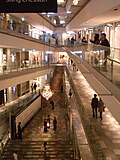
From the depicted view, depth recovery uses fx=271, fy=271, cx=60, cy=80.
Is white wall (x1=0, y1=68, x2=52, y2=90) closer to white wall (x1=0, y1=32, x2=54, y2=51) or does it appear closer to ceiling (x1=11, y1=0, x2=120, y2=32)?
white wall (x1=0, y1=32, x2=54, y2=51)

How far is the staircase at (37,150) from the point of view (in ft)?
40.1

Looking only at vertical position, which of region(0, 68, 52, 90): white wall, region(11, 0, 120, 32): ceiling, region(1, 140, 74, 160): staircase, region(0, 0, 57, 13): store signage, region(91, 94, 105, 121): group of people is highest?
region(11, 0, 120, 32): ceiling

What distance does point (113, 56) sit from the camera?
22.4 ft

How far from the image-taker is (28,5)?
5.65 meters

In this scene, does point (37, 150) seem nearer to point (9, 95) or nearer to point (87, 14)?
point (87, 14)

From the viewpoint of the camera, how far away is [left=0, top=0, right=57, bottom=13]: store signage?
558 cm

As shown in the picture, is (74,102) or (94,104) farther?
(74,102)

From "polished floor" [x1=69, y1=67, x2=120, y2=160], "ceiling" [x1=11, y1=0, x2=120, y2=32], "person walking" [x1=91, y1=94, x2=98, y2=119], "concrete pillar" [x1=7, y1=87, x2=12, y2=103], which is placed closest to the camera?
"polished floor" [x1=69, y1=67, x2=120, y2=160]

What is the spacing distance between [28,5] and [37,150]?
8.67 meters

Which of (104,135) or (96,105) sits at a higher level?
(96,105)

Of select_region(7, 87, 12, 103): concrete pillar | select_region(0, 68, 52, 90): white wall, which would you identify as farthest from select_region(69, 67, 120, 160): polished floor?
select_region(7, 87, 12, 103): concrete pillar

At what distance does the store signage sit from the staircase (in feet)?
26.7

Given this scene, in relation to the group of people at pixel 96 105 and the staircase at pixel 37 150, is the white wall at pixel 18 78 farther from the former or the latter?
the group of people at pixel 96 105

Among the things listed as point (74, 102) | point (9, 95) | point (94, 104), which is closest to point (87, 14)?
point (94, 104)
